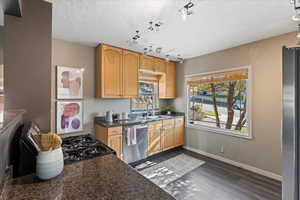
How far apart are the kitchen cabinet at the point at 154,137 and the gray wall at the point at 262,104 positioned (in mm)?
1348

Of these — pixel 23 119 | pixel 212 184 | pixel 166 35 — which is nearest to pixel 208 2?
pixel 166 35

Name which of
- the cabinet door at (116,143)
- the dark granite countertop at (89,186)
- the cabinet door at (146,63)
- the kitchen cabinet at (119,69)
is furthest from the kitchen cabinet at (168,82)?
the dark granite countertop at (89,186)

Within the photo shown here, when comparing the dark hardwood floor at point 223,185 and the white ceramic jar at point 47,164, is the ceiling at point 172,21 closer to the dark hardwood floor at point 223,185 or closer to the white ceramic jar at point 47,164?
the white ceramic jar at point 47,164

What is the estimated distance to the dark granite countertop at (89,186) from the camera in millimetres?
695

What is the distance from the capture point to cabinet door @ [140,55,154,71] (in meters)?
3.43

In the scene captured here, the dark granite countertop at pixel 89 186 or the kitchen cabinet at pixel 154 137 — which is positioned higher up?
the dark granite countertop at pixel 89 186

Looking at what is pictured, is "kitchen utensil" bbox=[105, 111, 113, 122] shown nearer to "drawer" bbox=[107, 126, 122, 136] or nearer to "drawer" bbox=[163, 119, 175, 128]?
"drawer" bbox=[107, 126, 122, 136]

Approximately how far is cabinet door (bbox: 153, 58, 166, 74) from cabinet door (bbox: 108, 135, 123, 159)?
2.06 m

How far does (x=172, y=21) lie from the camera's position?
1.97 metres

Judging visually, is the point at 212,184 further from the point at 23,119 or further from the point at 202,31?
the point at 23,119

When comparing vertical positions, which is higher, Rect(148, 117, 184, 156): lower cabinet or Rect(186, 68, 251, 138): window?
Rect(186, 68, 251, 138): window

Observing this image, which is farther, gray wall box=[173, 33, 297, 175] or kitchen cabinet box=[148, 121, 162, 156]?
kitchen cabinet box=[148, 121, 162, 156]

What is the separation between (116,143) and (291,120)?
2521 mm

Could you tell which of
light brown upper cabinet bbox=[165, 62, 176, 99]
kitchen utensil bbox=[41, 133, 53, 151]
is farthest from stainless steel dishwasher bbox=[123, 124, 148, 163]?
kitchen utensil bbox=[41, 133, 53, 151]
